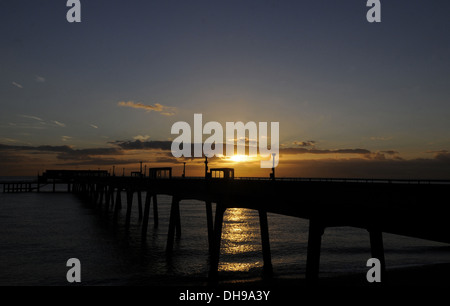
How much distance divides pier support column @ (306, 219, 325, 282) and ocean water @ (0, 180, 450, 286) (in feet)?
28.6

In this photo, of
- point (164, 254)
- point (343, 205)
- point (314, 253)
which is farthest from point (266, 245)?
point (164, 254)

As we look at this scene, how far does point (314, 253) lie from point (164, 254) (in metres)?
21.2

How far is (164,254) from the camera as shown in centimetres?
3497

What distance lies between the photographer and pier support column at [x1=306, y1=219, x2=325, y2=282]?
55.9ft

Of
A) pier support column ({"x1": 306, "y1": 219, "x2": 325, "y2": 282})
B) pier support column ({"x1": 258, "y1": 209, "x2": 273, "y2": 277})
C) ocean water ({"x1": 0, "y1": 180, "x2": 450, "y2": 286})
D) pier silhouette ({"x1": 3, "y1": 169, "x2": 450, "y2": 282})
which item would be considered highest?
pier silhouette ({"x1": 3, "y1": 169, "x2": 450, "y2": 282})

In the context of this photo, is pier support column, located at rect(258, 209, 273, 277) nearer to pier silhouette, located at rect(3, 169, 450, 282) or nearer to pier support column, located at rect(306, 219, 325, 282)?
pier silhouette, located at rect(3, 169, 450, 282)

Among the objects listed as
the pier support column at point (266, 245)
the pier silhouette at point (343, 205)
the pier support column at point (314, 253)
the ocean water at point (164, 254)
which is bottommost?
the ocean water at point (164, 254)

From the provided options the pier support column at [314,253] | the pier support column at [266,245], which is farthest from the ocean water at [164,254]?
the pier support column at [314,253]

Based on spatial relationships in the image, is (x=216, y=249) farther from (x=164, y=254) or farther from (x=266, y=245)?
(x=164, y=254)

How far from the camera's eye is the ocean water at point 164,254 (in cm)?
2706

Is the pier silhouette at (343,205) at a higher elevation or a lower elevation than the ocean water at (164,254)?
higher

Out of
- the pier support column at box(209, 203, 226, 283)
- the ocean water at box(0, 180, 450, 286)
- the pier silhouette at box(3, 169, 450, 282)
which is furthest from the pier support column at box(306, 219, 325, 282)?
the pier support column at box(209, 203, 226, 283)

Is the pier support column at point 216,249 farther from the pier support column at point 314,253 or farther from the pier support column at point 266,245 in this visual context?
the pier support column at point 314,253

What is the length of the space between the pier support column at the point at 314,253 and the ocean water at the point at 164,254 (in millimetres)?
8728
